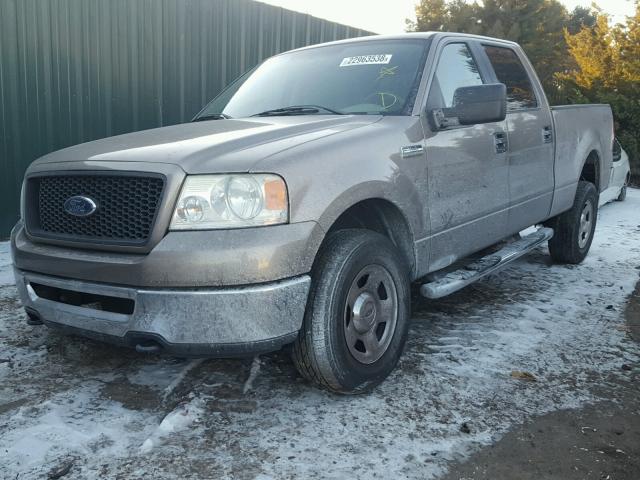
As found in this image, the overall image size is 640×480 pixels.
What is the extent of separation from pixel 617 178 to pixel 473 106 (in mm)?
7275

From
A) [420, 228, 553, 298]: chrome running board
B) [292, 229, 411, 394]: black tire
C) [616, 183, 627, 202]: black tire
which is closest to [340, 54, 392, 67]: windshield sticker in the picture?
[292, 229, 411, 394]: black tire

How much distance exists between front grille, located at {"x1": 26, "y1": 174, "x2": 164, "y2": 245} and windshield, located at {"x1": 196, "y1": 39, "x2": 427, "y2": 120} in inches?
52.9

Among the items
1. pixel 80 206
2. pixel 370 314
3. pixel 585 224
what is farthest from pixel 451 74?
pixel 585 224

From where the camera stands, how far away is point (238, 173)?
97.2 inches

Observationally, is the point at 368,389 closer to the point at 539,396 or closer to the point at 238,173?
the point at 539,396

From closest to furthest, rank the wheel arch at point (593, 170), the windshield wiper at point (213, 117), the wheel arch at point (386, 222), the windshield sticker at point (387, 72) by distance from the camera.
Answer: the wheel arch at point (386, 222)
the windshield sticker at point (387, 72)
the windshield wiper at point (213, 117)
the wheel arch at point (593, 170)

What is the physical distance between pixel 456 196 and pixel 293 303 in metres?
1.49

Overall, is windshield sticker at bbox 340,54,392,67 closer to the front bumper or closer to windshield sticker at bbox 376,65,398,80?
windshield sticker at bbox 376,65,398,80

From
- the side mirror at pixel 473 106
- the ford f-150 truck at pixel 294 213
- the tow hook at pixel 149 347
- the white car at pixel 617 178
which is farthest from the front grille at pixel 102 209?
the white car at pixel 617 178

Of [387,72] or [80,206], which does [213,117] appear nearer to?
[387,72]

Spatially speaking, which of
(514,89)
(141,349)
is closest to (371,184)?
(141,349)

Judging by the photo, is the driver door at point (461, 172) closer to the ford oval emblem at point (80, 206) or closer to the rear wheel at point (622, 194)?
the ford oval emblem at point (80, 206)

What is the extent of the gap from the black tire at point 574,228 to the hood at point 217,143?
3067mm

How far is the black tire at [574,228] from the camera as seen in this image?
18.2 feet
